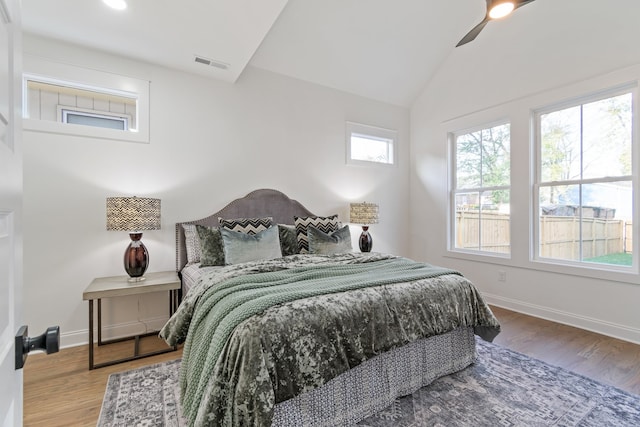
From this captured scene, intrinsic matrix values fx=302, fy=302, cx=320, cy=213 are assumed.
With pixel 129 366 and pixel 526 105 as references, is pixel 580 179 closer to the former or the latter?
pixel 526 105

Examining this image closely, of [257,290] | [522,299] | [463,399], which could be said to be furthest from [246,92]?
[522,299]

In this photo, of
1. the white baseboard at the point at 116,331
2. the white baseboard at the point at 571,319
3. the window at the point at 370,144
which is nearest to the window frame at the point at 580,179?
the white baseboard at the point at 571,319

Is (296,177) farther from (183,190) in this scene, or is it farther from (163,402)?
(163,402)

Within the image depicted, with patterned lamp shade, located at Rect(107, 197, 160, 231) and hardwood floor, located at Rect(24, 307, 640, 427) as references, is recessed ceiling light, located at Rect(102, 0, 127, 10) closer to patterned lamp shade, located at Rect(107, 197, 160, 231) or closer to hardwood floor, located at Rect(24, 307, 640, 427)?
patterned lamp shade, located at Rect(107, 197, 160, 231)

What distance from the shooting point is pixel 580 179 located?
3182 mm

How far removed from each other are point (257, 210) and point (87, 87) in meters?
1.97

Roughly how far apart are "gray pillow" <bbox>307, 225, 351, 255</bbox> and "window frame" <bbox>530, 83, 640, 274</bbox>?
2.21 meters

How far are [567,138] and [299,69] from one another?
318cm

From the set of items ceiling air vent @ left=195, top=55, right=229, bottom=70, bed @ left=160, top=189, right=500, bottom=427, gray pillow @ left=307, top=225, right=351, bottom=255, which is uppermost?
ceiling air vent @ left=195, top=55, right=229, bottom=70

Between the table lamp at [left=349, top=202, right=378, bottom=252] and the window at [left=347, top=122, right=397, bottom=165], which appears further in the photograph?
the window at [left=347, top=122, right=397, bottom=165]

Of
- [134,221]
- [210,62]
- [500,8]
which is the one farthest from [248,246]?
[500,8]

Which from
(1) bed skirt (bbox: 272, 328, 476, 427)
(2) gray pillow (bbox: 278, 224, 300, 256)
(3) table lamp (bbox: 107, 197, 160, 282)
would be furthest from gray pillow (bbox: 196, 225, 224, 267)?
(1) bed skirt (bbox: 272, 328, 476, 427)

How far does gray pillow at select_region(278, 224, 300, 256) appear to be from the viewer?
10.5ft

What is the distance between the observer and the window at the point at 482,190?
382 centimetres
